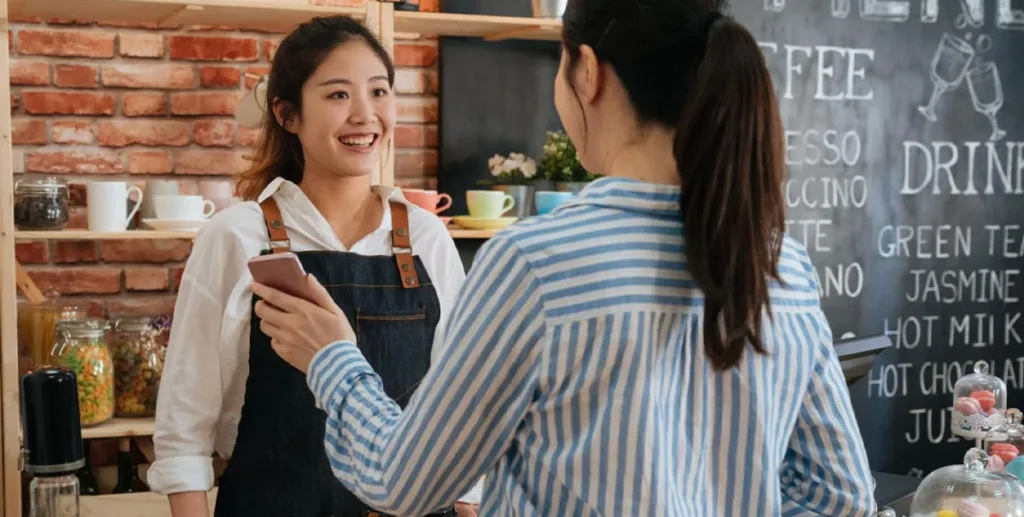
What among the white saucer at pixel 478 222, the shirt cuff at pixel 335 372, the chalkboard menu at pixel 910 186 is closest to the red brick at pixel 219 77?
the white saucer at pixel 478 222

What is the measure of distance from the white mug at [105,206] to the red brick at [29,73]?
0.44 m

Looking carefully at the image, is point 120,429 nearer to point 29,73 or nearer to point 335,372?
point 29,73

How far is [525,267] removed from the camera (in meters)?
1.00

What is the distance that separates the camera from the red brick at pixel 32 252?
300 centimetres

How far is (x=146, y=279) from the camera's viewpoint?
10.2ft

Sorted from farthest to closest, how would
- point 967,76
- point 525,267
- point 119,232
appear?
point 967,76
point 119,232
point 525,267

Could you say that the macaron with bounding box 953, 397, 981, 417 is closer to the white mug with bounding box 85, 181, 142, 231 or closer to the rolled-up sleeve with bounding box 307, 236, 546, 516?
the rolled-up sleeve with bounding box 307, 236, 546, 516

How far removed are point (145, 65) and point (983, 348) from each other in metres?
2.94

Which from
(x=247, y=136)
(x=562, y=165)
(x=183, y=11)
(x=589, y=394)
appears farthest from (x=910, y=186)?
(x=589, y=394)

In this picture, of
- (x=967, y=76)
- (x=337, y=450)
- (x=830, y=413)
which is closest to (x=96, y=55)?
(x=337, y=450)

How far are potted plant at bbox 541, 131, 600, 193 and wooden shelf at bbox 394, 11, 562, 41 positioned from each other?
0.30 meters

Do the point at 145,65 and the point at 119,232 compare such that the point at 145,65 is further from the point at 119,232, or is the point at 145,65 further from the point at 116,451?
the point at 116,451

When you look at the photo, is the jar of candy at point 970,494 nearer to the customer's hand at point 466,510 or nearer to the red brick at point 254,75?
the customer's hand at point 466,510

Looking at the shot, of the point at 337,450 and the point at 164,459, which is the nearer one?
the point at 337,450
